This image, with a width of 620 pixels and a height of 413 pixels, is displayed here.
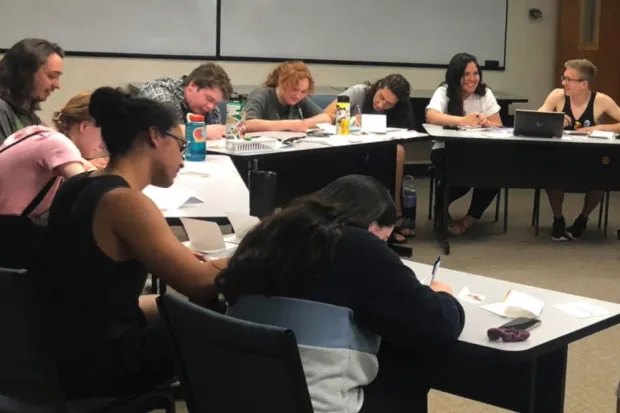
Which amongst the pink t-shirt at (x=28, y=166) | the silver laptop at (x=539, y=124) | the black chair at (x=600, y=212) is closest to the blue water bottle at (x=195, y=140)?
the pink t-shirt at (x=28, y=166)

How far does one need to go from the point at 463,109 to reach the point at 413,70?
1.99 meters

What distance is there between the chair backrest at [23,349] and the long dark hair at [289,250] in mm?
385

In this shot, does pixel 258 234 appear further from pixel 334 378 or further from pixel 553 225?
pixel 553 225

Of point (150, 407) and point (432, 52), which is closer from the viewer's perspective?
point (150, 407)

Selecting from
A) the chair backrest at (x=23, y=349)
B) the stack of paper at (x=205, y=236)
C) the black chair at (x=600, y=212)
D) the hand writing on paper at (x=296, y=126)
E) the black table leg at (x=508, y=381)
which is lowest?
the black chair at (x=600, y=212)

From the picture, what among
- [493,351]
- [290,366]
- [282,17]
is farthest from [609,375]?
[282,17]

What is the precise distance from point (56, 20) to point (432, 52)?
130 inches

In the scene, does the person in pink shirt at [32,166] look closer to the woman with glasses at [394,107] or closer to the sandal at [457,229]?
the woman with glasses at [394,107]

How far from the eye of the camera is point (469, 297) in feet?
6.53

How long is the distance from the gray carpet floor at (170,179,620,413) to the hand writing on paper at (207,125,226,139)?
4.42 feet

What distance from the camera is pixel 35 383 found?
173 centimetres

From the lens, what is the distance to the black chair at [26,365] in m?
1.64

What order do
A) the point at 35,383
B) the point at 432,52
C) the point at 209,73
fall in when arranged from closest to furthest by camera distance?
the point at 35,383
the point at 209,73
the point at 432,52

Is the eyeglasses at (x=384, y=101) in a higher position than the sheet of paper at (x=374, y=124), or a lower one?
higher
